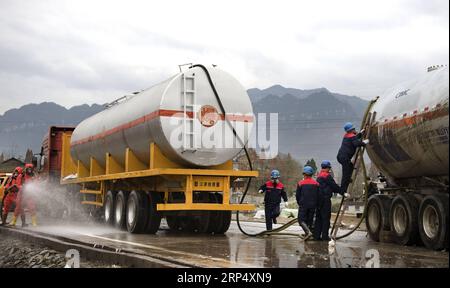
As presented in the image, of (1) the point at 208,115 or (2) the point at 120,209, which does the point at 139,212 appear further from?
(1) the point at 208,115

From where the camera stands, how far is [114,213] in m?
15.7

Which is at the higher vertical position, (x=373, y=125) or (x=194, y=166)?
(x=373, y=125)

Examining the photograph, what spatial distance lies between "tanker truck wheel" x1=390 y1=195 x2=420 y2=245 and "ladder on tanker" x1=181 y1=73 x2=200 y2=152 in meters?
4.26

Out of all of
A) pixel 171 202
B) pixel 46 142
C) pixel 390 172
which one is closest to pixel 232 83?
pixel 171 202

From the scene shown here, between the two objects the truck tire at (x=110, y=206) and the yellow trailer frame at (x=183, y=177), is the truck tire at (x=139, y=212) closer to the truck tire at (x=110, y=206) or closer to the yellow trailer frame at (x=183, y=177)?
the yellow trailer frame at (x=183, y=177)

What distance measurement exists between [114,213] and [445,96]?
31.2ft

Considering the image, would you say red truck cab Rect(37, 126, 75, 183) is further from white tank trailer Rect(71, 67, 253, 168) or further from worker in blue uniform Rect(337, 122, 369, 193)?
worker in blue uniform Rect(337, 122, 369, 193)

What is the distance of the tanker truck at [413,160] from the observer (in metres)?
9.49

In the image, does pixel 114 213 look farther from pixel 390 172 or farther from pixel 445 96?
pixel 445 96

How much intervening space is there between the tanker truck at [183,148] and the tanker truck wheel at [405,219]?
10.8 feet

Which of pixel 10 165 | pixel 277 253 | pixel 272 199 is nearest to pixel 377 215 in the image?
pixel 272 199

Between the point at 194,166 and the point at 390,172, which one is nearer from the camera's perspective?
the point at 390,172

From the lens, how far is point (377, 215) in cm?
1223

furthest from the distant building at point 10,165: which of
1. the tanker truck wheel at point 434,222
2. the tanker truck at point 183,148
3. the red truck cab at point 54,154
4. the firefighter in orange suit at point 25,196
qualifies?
the tanker truck wheel at point 434,222
